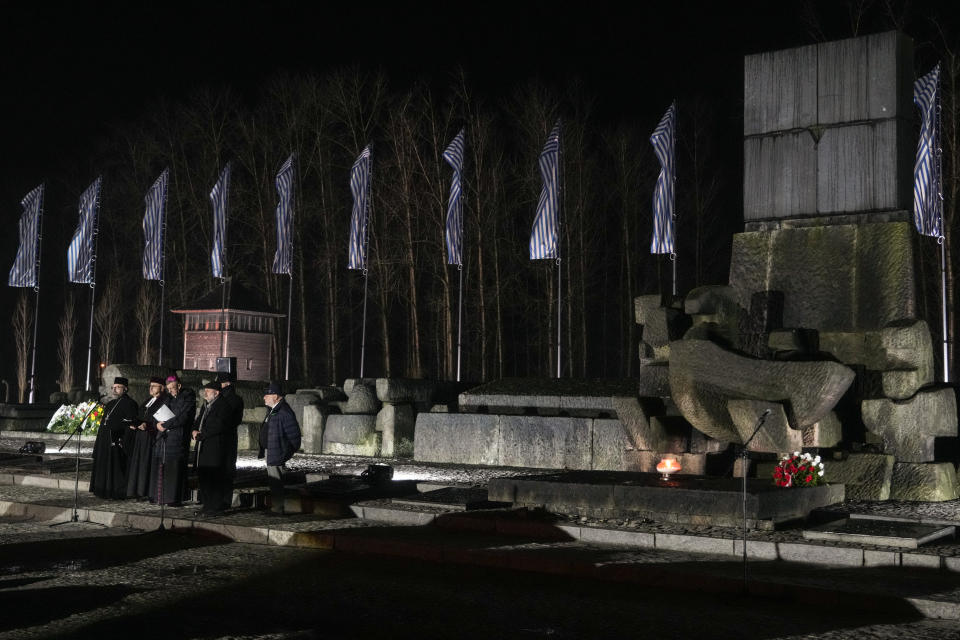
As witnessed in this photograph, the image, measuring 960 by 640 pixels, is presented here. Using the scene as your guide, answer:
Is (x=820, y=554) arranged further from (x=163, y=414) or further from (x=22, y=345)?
(x=22, y=345)

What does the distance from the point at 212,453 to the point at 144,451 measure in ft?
5.79

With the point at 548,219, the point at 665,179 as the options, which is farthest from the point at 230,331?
the point at 665,179

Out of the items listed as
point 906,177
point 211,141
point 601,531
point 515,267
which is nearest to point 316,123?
point 211,141

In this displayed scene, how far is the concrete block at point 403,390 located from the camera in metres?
19.3

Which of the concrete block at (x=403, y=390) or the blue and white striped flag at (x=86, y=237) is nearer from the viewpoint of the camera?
the concrete block at (x=403, y=390)

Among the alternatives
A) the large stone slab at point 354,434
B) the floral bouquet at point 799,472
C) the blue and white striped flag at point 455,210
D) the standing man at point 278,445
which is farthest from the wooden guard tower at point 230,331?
the floral bouquet at point 799,472

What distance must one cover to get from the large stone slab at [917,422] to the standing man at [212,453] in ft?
25.0

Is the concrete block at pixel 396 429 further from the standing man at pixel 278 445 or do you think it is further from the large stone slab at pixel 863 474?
the large stone slab at pixel 863 474

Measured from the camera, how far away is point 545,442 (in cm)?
1614

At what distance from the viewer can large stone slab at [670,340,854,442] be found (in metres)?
11.3

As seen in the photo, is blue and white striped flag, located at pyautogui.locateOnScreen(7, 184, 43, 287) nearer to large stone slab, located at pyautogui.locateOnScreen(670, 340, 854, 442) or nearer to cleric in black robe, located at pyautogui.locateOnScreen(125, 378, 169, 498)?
cleric in black robe, located at pyautogui.locateOnScreen(125, 378, 169, 498)

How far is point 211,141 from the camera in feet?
147

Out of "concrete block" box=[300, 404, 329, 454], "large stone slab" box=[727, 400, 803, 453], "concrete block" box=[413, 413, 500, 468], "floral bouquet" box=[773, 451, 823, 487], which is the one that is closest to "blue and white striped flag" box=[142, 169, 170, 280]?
"concrete block" box=[300, 404, 329, 454]

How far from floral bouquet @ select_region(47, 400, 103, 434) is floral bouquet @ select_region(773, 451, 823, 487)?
14.8 m
